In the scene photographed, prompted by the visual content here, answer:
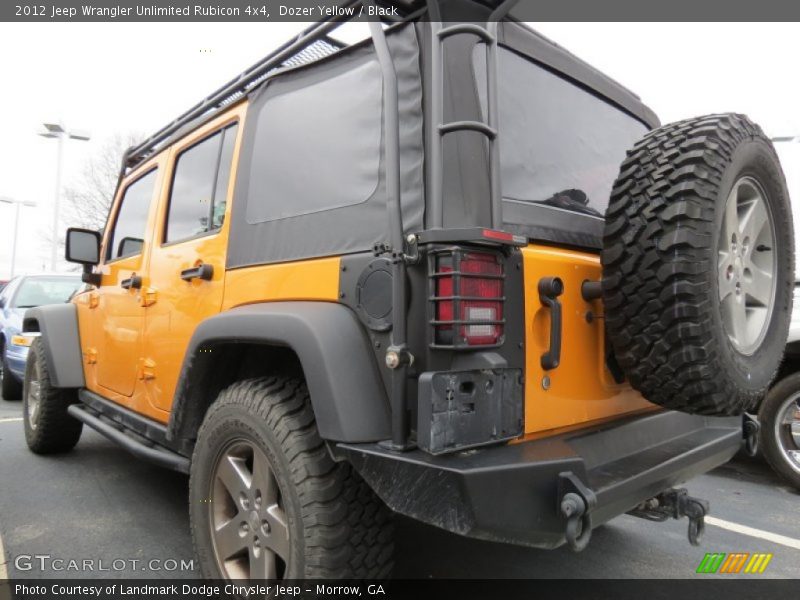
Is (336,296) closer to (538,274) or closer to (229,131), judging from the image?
(538,274)

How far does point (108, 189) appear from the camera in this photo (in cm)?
2319

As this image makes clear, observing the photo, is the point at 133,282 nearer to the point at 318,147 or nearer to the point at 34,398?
the point at 318,147

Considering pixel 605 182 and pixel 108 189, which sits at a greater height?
pixel 108 189

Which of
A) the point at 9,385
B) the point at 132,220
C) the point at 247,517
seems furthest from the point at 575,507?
the point at 9,385

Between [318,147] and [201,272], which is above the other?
[318,147]

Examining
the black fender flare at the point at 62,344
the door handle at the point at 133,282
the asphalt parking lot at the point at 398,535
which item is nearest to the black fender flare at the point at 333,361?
the asphalt parking lot at the point at 398,535

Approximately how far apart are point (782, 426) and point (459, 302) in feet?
12.7

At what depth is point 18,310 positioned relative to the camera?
756 centimetres

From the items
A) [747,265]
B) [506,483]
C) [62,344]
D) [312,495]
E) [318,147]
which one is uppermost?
[318,147]

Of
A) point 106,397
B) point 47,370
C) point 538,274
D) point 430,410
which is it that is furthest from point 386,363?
point 47,370

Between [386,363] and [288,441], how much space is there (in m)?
0.47

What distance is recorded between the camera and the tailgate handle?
5.78ft

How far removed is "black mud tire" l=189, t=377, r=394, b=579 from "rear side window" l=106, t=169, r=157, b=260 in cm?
187

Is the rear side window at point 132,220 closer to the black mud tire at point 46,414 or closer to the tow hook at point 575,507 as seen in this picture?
the black mud tire at point 46,414
